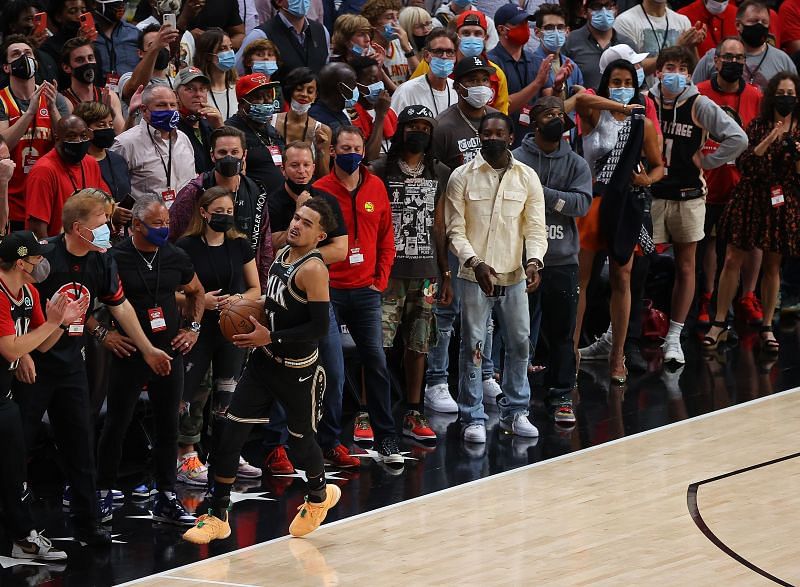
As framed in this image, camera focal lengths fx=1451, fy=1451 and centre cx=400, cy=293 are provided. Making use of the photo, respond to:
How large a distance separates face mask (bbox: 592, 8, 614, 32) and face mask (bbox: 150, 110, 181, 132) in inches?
197

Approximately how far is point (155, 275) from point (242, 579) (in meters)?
1.95

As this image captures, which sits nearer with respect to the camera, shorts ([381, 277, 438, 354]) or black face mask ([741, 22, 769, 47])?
shorts ([381, 277, 438, 354])

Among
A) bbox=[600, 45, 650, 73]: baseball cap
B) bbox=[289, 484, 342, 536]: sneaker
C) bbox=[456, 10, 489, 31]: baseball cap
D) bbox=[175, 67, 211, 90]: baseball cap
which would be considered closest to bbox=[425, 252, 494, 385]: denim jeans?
bbox=[175, 67, 211, 90]: baseball cap

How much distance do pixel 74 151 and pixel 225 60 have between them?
70.9 inches

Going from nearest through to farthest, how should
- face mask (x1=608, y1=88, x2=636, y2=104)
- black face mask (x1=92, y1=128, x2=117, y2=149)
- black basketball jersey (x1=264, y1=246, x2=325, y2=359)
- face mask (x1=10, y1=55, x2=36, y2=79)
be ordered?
black basketball jersey (x1=264, y1=246, x2=325, y2=359) → black face mask (x1=92, y1=128, x2=117, y2=149) → face mask (x1=10, y1=55, x2=36, y2=79) → face mask (x1=608, y1=88, x2=636, y2=104)

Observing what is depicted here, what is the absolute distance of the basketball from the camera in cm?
769

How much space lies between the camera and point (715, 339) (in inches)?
487

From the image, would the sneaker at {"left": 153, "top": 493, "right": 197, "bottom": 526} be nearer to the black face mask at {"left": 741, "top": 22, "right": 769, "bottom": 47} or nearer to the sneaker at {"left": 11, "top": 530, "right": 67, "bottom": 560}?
the sneaker at {"left": 11, "top": 530, "right": 67, "bottom": 560}

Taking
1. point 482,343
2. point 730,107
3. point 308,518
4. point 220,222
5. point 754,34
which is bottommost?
point 308,518

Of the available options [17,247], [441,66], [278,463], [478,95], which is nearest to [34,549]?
[17,247]

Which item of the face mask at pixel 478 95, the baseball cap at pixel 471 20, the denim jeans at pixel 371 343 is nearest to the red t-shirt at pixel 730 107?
the baseball cap at pixel 471 20

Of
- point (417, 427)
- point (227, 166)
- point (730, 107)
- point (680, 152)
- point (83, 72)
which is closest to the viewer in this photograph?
point (227, 166)

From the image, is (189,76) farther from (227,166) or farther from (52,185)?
(52,185)

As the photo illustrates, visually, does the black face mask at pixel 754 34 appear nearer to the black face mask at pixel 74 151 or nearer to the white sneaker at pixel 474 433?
the white sneaker at pixel 474 433
